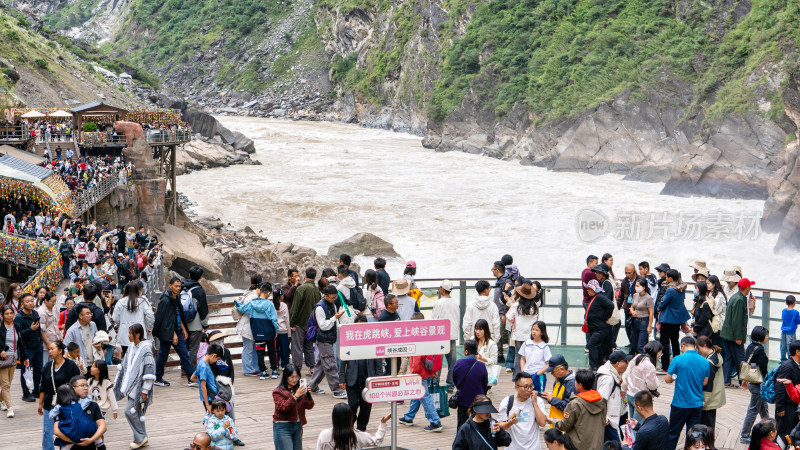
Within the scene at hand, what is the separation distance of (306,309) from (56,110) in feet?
105

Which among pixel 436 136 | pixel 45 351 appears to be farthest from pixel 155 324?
pixel 436 136

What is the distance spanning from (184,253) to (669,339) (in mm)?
21029

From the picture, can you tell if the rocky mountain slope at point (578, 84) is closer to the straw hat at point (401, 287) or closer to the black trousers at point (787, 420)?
the black trousers at point (787, 420)

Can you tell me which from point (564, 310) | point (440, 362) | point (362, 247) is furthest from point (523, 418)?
point (362, 247)

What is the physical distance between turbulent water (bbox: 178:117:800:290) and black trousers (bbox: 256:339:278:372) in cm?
1936

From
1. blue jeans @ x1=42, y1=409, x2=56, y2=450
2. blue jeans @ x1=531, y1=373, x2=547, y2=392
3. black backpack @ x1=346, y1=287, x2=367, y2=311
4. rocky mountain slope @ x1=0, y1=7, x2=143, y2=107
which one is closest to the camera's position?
blue jeans @ x1=42, y1=409, x2=56, y2=450

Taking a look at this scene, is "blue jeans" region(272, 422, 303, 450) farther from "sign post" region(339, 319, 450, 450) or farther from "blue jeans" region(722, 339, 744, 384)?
"blue jeans" region(722, 339, 744, 384)

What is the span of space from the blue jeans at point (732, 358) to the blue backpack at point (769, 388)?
2139 millimetres

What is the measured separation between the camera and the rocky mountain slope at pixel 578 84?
4653cm

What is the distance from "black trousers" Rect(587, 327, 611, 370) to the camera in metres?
10.6

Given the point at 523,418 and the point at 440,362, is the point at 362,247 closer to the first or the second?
the point at 440,362

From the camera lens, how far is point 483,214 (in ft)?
146

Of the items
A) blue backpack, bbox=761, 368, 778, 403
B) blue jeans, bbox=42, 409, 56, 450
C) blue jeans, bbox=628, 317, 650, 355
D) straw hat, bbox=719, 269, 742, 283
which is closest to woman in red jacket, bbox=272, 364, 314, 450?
blue jeans, bbox=42, 409, 56, 450

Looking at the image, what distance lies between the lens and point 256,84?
389 ft
